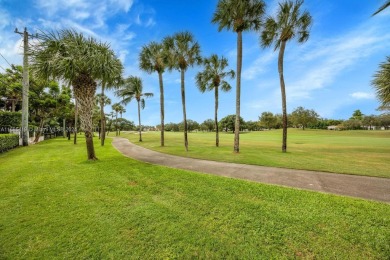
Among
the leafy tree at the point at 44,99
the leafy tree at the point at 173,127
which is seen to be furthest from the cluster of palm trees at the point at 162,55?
the leafy tree at the point at 173,127

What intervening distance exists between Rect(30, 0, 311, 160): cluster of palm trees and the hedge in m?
9.33

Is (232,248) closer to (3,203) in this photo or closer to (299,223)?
(299,223)

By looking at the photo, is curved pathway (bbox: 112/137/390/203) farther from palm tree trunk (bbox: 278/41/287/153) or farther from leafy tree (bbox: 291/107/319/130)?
leafy tree (bbox: 291/107/319/130)

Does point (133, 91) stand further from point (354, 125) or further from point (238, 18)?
point (354, 125)

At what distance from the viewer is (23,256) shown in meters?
2.94

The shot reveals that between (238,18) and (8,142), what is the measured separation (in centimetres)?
2162

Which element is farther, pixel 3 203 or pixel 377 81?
pixel 377 81

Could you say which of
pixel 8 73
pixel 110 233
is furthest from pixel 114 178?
pixel 8 73

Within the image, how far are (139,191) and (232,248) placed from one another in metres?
3.49

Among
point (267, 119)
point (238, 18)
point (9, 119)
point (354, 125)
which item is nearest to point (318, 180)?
point (238, 18)

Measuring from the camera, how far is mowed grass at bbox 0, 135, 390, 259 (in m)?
3.01

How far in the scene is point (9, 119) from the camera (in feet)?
80.1

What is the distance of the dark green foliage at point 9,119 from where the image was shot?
23.8 metres

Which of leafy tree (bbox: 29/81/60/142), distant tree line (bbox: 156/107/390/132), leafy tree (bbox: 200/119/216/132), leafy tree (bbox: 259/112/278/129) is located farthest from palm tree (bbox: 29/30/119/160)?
leafy tree (bbox: 200/119/216/132)
